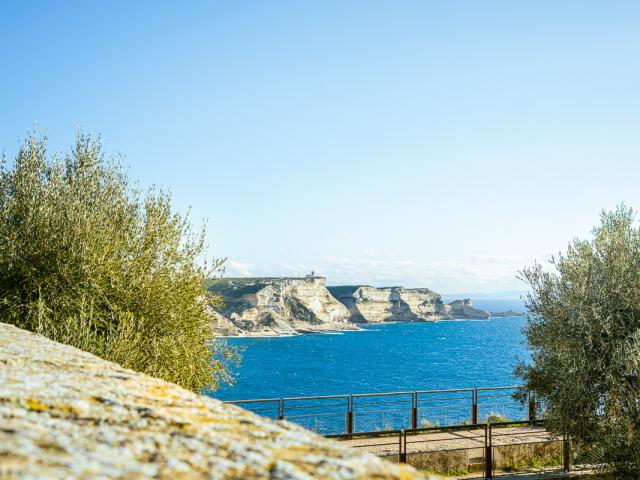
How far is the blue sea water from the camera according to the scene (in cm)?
8838

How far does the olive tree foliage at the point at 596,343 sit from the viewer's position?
15.0m

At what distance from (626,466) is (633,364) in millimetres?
2492

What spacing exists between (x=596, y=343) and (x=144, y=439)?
53.7ft

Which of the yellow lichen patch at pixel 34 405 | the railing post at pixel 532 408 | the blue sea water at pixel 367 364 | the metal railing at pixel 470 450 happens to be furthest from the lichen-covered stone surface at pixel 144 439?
the blue sea water at pixel 367 364

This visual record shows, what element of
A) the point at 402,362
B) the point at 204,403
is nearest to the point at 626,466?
the point at 204,403

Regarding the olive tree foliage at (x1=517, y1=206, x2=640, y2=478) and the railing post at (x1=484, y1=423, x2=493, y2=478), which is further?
the railing post at (x1=484, y1=423, x2=493, y2=478)

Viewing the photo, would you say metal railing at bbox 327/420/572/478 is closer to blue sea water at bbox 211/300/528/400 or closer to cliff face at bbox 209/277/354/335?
blue sea water at bbox 211/300/528/400

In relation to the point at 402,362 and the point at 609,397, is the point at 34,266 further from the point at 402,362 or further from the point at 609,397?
the point at 402,362

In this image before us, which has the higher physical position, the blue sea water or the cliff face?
the cliff face

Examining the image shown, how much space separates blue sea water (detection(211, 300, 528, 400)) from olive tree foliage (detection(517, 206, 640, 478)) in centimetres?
3746

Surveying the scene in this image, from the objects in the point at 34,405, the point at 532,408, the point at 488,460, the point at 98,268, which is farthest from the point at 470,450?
the point at 34,405

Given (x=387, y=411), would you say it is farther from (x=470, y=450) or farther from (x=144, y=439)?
(x=144, y=439)

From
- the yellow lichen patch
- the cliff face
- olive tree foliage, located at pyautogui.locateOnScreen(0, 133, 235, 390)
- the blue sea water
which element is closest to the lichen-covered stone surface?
the yellow lichen patch

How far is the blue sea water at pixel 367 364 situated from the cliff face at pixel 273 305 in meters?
5.46
